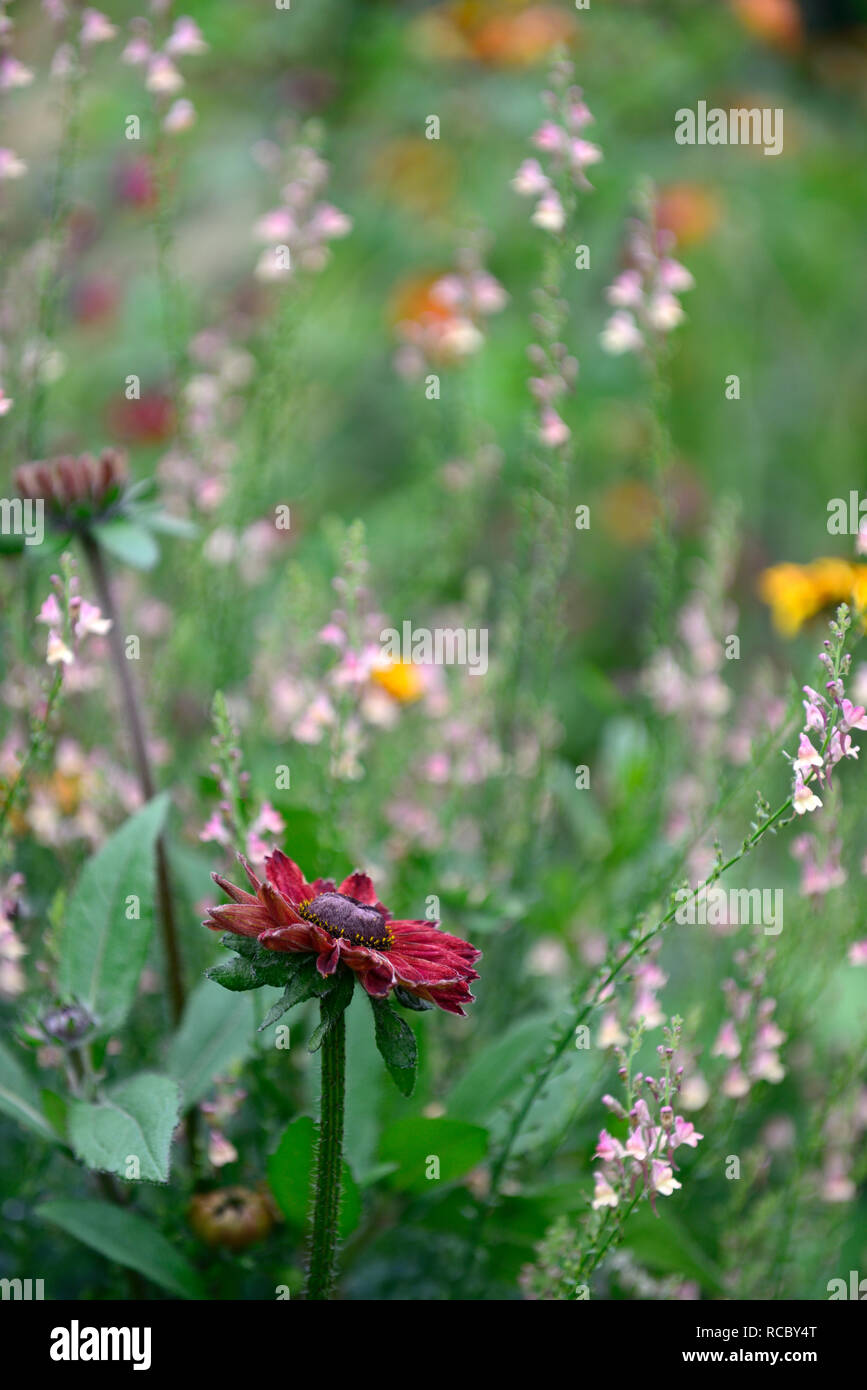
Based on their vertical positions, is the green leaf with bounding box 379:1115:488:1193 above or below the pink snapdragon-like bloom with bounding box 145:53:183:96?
below

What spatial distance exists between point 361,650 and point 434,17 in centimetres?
175

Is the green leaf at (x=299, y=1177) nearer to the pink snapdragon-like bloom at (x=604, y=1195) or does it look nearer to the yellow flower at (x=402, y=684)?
the pink snapdragon-like bloom at (x=604, y=1195)

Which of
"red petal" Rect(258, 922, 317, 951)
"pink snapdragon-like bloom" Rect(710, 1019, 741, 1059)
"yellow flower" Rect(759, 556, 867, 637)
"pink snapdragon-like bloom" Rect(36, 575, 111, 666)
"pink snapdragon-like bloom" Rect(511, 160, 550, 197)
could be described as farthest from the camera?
"yellow flower" Rect(759, 556, 867, 637)

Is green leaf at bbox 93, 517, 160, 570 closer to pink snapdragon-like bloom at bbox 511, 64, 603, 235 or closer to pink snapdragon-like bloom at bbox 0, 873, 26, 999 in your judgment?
pink snapdragon-like bloom at bbox 0, 873, 26, 999

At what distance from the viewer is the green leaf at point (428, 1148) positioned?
0.66 meters

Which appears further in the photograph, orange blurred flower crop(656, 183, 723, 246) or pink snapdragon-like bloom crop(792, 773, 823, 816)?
orange blurred flower crop(656, 183, 723, 246)

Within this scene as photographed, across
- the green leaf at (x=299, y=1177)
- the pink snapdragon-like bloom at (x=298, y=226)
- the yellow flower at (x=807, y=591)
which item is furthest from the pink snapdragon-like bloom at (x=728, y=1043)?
the pink snapdragon-like bloom at (x=298, y=226)

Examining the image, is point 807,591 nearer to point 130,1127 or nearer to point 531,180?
point 531,180

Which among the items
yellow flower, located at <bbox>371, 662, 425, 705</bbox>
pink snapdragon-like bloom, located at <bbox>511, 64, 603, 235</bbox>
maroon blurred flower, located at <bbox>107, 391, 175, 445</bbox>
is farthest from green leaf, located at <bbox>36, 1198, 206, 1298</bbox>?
maroon blurred flower, located at <bbox>107, 391, 175, 445</bbox>

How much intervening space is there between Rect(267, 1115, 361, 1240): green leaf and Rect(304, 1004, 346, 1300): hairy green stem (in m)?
0.03

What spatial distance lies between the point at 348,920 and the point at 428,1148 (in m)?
0.22

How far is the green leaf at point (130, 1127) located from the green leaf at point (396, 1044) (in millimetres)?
103

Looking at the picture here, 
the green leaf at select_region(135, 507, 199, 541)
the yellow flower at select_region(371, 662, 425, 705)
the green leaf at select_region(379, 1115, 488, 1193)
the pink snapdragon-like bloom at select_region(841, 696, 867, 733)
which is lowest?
the green leaf at select_region(379, 1115, 488, 1193)

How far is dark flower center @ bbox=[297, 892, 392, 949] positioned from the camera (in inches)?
20.3
